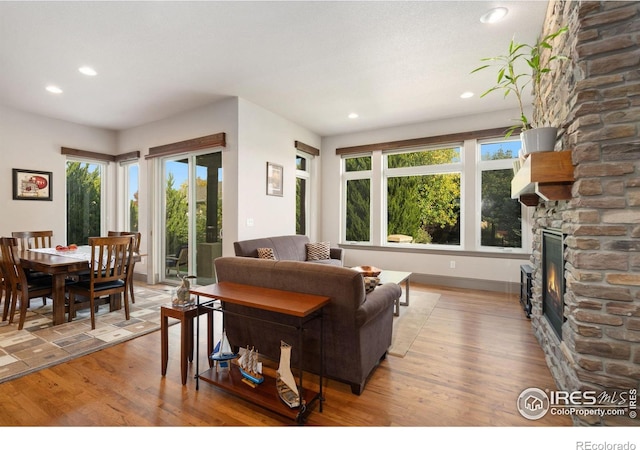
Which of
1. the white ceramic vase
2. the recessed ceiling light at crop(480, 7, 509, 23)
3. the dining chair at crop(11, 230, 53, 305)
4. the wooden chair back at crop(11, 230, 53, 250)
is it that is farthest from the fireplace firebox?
the wooden chair back at crop(11, 230, 53, 250)

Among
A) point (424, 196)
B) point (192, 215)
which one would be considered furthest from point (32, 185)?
point (424, 196)

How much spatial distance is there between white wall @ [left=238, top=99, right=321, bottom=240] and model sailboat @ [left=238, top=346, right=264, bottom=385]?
2.50 metres

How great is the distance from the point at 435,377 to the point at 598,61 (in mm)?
2246

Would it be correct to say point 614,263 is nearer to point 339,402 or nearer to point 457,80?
point 339,402

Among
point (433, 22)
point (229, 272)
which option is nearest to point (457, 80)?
point (433, 22)

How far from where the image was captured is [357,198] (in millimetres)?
6277

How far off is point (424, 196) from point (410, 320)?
2841 millimetres

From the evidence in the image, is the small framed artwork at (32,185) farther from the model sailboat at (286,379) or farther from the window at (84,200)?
the model sailboat at (286,379)

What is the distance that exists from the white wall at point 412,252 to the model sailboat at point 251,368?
4153mm

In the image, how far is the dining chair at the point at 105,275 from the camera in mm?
3219

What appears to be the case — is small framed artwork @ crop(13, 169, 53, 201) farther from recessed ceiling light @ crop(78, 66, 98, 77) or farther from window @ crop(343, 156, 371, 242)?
window @ crop(343, 156, 371, 242)

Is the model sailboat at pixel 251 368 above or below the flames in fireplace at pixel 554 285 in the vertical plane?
below

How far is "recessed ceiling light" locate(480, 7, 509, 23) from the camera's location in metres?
2.53

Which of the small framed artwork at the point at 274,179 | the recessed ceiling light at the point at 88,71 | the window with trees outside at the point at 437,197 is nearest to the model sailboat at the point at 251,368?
the small framed artwork at the point at 274,179
